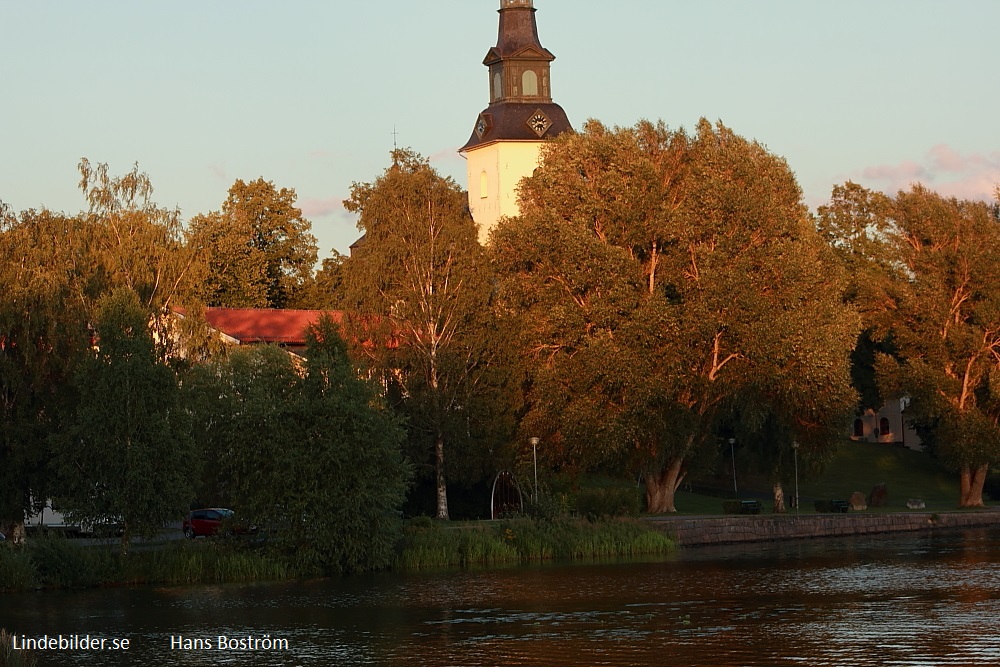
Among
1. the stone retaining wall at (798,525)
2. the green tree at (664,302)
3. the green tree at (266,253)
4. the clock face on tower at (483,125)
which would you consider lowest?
the stone retaining wall at (798,525)

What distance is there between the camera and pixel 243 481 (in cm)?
4153

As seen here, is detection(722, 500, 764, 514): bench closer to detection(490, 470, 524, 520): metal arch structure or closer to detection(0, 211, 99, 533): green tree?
detection(490, 470, 524, 520): metal arch structure

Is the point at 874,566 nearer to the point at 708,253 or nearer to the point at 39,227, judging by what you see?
the point at 708,253

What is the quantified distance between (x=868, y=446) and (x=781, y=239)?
132 feet

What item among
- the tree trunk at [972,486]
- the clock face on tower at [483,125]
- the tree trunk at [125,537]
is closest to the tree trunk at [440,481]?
the tree trunk at [125,537]

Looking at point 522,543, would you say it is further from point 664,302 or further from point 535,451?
point 664,302

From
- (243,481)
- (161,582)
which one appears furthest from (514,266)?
(161,582)

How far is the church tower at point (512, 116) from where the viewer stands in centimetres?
7575

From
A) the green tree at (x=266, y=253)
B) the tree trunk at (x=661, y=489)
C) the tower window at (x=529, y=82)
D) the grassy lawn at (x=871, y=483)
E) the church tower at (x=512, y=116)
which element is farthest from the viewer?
the green tree at (x=266, y=253)

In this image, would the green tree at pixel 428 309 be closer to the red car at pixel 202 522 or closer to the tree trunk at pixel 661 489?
the tree trunk at pixel 661 489

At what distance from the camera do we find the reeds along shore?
38438 mm

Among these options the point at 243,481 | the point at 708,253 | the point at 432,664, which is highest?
the point at 708,253

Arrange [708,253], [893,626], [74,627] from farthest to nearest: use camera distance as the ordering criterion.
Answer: [708,253] → [74,627] → [893,626]

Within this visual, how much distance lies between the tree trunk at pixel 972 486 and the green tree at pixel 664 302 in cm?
1246
